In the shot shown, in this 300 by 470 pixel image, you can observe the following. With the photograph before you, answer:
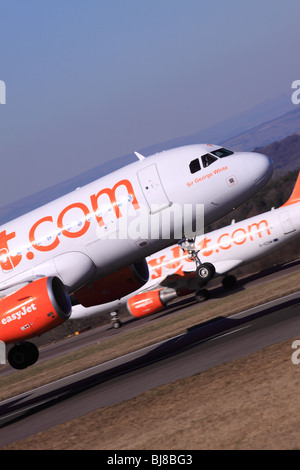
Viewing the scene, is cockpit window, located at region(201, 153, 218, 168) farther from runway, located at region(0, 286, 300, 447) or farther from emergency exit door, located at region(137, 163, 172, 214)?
runway, located at region(0, 286, 300, 447)

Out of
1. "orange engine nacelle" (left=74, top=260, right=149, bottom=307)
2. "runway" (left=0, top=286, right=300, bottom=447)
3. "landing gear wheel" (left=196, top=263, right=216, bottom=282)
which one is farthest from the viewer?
"orange engine nacelle" (left=74, top=260, right=149, bottom=307)

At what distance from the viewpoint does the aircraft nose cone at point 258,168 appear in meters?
22.4

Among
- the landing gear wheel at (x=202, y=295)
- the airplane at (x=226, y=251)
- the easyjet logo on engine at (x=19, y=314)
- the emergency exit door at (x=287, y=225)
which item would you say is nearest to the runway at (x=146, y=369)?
the easyjet logo on engine at (x=19, y=314)

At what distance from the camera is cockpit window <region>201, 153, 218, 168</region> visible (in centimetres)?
2266

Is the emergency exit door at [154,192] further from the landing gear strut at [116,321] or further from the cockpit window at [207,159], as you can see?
the landing gear strut at [116,321]

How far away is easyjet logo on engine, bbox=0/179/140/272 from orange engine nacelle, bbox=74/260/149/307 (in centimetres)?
353

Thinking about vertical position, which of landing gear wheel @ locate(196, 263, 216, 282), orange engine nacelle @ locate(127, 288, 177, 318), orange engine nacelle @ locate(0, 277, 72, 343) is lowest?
orange engine nacelle @ locate(127, 288, 177, 318)

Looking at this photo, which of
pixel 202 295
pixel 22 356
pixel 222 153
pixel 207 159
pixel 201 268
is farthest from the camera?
pixel 202 295

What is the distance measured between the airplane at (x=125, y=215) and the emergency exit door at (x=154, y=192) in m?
0.03

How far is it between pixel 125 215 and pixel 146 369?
5.34 m

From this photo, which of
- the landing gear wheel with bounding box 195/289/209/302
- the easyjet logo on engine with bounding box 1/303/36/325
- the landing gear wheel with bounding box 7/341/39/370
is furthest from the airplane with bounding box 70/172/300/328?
the easyjet logo on engine with bounding box 1/303/36/325

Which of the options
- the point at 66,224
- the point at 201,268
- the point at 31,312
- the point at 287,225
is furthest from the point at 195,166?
the point at 287,225

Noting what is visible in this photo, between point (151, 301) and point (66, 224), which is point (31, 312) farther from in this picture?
point (151, 301)

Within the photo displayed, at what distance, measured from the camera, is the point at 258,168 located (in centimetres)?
2241
